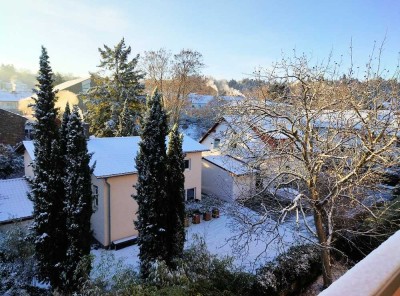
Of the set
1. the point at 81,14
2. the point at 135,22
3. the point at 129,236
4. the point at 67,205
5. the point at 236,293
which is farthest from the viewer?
the point at 129,236

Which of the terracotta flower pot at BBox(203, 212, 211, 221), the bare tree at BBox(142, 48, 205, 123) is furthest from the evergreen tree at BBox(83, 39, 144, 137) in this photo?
the terracotta flower pot at BBox(203, 212, 211, 221)

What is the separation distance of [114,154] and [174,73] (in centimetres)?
1870

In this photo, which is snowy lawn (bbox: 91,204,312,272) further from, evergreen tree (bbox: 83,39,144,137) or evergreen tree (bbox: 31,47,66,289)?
evergreen tree (bbox: 83,39,144,137)

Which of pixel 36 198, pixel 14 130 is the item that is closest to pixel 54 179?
pixel 36 198

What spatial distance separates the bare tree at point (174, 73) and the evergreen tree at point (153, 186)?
71.2 ft

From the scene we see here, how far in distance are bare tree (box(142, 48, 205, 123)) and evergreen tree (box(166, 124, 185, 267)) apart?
20737 mm

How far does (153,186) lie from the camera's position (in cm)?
1098

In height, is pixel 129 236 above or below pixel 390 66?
below

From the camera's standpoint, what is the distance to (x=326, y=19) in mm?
9836

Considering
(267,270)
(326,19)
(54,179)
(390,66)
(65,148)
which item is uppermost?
(326,19)

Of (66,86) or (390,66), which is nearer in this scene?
(390,66)

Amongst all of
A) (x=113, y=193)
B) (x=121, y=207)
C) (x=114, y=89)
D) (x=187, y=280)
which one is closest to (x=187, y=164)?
(x=121, y=207)

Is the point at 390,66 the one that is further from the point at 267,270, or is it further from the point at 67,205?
the point at 67,205

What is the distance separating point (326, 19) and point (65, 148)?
1014 centimetres
